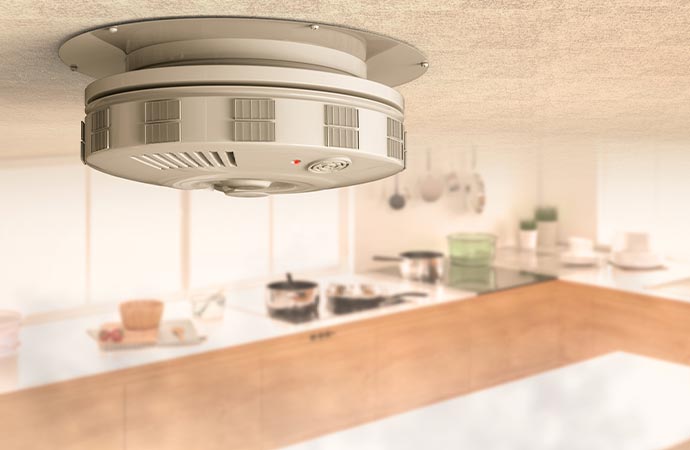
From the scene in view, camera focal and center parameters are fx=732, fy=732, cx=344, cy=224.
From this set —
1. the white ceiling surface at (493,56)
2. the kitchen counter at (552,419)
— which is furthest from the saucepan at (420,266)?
the white ceiling surface at (493,56)

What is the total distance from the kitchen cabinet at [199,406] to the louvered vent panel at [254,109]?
204cm

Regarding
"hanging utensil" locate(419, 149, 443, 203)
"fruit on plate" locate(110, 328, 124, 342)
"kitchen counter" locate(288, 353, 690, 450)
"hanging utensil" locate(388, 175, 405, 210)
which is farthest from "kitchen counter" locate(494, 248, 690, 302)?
"fruit on plate" locate(110, 328, 124, 342)

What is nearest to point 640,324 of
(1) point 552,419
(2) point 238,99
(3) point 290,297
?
(3) point 290,297

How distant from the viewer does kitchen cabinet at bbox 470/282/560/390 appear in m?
3.32

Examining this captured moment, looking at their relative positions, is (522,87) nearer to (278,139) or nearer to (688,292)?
(278,139)

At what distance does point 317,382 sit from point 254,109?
7.98 feet

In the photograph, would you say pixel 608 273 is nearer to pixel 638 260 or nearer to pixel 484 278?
pixel 638 260

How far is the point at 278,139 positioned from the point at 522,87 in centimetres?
20

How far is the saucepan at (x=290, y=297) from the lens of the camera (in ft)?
9.03

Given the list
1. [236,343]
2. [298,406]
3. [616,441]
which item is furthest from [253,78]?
[298,406]

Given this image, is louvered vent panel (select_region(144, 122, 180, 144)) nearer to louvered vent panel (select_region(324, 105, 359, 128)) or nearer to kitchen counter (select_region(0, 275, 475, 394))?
louvered vent panel (select_region(324, 105, 359, 128))

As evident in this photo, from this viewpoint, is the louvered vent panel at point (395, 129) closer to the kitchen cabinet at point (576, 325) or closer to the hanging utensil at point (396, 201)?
the hanging utensil at point (396, 201)

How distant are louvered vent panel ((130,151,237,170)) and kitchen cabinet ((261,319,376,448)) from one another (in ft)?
7.10

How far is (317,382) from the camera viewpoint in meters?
2.71
